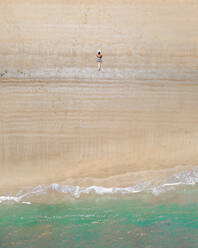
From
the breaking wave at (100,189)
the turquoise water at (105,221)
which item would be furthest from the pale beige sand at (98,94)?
the turquoise water at (105,221)

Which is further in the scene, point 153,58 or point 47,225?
point 153,58

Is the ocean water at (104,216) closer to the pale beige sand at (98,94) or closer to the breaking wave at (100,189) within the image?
the breaking wave at (100,189)

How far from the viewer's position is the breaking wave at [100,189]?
3725 mm

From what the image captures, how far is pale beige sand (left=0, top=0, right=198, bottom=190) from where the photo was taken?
380cm

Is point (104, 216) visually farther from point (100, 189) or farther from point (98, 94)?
point (98, 94)

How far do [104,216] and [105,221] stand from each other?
0.18ft

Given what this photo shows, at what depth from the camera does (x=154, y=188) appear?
3.74m

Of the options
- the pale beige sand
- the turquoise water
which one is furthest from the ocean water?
the pale beige sand

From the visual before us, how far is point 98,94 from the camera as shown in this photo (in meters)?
3.87

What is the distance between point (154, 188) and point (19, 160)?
161cm

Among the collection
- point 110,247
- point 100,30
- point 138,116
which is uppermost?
point 100,30

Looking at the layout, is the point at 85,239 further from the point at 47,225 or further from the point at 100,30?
the point at 100,30

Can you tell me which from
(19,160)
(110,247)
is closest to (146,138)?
(110,247)

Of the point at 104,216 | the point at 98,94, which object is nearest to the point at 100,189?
the point at 104,216
